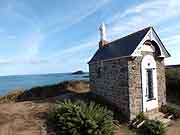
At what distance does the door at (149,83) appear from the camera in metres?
14.2

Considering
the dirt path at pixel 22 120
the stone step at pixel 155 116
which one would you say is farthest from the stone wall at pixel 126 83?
the dirt path at pixel 22 120

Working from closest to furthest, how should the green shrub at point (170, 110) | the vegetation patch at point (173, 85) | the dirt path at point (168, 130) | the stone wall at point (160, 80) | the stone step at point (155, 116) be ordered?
the dirt path at point (168, 130) → the stone step at point (155, 116) → the green shrub at point (170, 110) → the stone wall at point (160, 80) → the vegetation patch at point (173, 85)

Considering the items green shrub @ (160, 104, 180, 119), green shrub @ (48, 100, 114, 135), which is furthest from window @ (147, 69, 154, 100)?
green shrub @ (48, 100, 114, 135)

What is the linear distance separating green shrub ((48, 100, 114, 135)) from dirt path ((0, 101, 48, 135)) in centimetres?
85

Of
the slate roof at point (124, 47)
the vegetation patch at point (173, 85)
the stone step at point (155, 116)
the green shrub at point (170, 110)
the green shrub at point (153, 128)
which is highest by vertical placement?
the slate roof at point (124, 47)

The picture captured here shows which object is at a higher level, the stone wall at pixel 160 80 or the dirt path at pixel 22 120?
the stone wall at pixel 160 80

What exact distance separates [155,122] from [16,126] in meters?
7.24

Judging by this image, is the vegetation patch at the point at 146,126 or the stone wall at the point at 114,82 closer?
the vegetation patch at the point at 146,126

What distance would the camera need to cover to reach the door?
14211 mm

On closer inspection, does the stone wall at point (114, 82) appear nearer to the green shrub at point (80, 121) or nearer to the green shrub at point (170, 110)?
the green shrub at point (80, 121)

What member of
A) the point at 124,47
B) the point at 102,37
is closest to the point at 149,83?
the point at 124,47

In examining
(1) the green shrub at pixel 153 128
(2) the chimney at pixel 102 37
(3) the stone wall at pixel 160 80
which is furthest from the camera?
(2) the chimney at pixel 102 37

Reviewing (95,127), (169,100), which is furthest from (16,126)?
(169,100)

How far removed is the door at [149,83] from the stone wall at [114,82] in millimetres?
1303
